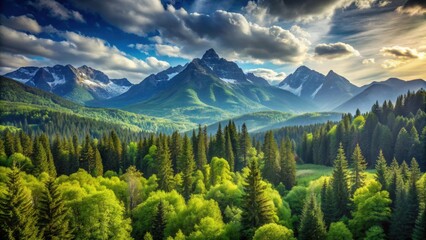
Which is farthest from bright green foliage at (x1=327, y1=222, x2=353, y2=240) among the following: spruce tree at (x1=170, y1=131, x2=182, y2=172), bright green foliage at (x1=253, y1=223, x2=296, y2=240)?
spruce tree at (x1=170, y1=131, x2=182, y2=172)

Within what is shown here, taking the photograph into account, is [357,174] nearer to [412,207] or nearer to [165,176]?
[412,207]

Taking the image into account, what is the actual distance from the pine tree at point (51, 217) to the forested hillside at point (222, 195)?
0.16m

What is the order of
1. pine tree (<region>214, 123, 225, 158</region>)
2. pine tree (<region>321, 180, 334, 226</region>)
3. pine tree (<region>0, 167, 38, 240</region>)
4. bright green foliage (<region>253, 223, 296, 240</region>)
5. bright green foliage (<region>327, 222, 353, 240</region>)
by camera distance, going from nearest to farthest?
pine tree (<region>0, 167, 38, 240</region>) → bright green foliage (<region>253, 223, 296, 240</region>) → bright green foliage (<region>327, 222, 353, 240</region>) → pine tree (<region>321, 180, 334, 226</region>) → pine tree (<region>214, 123, 225, 158</region>)

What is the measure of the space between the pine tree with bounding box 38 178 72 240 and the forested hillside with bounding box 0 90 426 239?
0.16 metres

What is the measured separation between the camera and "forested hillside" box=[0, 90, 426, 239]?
49.4 m

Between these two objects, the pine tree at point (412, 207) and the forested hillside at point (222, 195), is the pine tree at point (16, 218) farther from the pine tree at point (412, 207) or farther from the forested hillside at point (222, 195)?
the pine tree at point (412, 207)

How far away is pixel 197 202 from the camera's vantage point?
62.1 m

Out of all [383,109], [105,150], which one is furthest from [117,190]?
[383,109]

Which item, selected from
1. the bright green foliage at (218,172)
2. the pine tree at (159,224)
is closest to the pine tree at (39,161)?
the bright green foliage at (218,172)

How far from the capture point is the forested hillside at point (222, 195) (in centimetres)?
4941

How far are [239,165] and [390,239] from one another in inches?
2432

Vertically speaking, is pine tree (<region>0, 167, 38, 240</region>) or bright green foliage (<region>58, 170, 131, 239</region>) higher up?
pine tree (<region>0, 167, 38, 240</region>)

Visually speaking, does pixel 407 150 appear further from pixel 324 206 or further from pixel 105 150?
pixel 105 150

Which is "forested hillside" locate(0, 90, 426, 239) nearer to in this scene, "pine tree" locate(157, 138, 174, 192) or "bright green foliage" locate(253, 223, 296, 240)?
"bright green foliage" locate(253, 223, 296, 240)
